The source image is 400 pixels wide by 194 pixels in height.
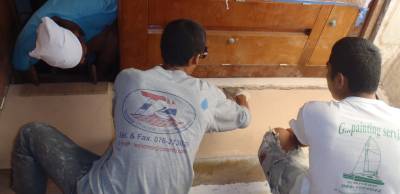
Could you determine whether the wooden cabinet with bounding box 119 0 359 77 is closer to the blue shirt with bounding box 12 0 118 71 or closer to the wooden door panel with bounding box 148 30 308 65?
the wooden door panel with bounding box 148 30 308 65

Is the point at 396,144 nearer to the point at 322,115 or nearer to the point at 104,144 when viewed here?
the point at 322,115

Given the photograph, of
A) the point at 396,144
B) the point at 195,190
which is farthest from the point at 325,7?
the point at 195,190

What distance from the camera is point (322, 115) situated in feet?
3.50

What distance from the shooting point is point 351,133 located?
3.33 ft

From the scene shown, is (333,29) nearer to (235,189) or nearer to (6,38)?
(235,189)

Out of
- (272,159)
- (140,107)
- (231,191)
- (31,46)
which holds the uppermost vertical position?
(140,107)

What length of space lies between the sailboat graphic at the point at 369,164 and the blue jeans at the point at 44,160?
74 centimetres

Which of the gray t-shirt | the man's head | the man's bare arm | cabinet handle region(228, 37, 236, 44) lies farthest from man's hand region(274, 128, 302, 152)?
cabinet handle region(228, 37, 236, 44)

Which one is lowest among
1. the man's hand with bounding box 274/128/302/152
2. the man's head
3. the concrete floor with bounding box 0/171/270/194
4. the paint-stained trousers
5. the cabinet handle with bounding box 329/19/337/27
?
the concrete floor with bounding box 0/171/270/194

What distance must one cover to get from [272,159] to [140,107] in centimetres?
54

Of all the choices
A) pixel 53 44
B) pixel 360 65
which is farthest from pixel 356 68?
pixel 53 44

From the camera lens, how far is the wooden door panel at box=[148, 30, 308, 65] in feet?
5.50

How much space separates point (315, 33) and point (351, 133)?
2.74 feet

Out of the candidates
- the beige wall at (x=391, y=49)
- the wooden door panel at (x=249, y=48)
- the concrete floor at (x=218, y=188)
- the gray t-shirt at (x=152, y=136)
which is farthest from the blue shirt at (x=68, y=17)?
the beige wall at (x=391, y=49)
